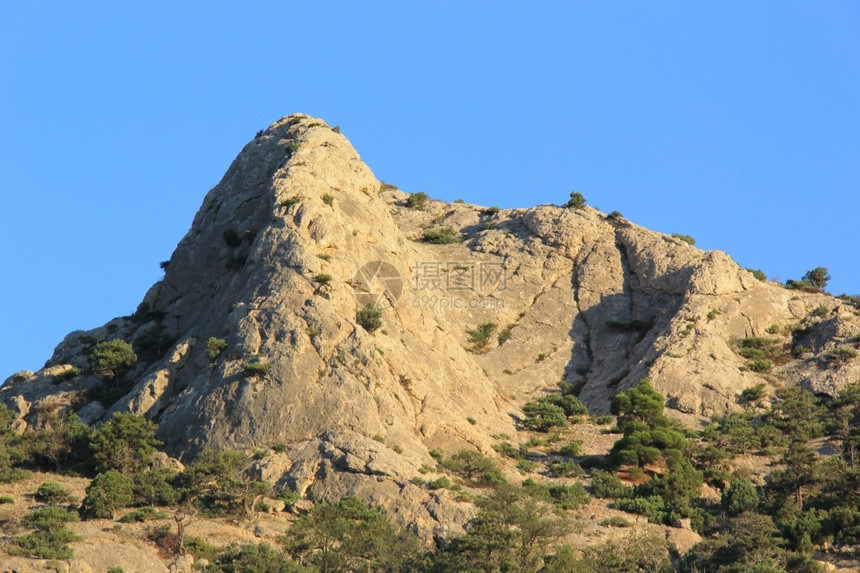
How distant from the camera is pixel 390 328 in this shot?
73.2m

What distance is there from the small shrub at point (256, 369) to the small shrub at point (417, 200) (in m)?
41.8

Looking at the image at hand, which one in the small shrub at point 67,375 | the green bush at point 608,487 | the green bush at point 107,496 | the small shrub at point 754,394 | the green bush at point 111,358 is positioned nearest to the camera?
the green bush at point 107,496

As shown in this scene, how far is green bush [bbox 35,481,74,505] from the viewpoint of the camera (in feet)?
194

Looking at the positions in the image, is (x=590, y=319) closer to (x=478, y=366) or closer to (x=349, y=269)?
(x=478, y=366)

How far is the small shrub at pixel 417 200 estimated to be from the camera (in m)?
105

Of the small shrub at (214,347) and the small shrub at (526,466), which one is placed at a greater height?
the small shrub at (214,347)

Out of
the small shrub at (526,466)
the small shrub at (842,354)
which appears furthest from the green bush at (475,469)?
the small shrub at (842,354)

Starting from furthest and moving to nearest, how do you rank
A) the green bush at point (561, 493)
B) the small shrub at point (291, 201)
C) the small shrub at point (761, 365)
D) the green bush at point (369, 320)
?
1. the small shrub at point (761, 365)
2. the small shrub at point (291, 201)
3. the green bush at point (369, 320)
4. the green bush at point (561, 493)

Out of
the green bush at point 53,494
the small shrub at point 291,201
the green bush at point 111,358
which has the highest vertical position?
the small shrub at point 291,201

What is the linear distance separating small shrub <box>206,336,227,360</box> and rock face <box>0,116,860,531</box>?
0.45 metres

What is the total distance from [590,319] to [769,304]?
39.6ft

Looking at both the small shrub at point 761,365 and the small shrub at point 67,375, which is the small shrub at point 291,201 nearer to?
the small shrub at point 67,375

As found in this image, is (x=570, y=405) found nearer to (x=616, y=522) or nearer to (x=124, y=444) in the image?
(x=616, y=522)

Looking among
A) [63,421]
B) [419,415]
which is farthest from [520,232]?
[63,421]
